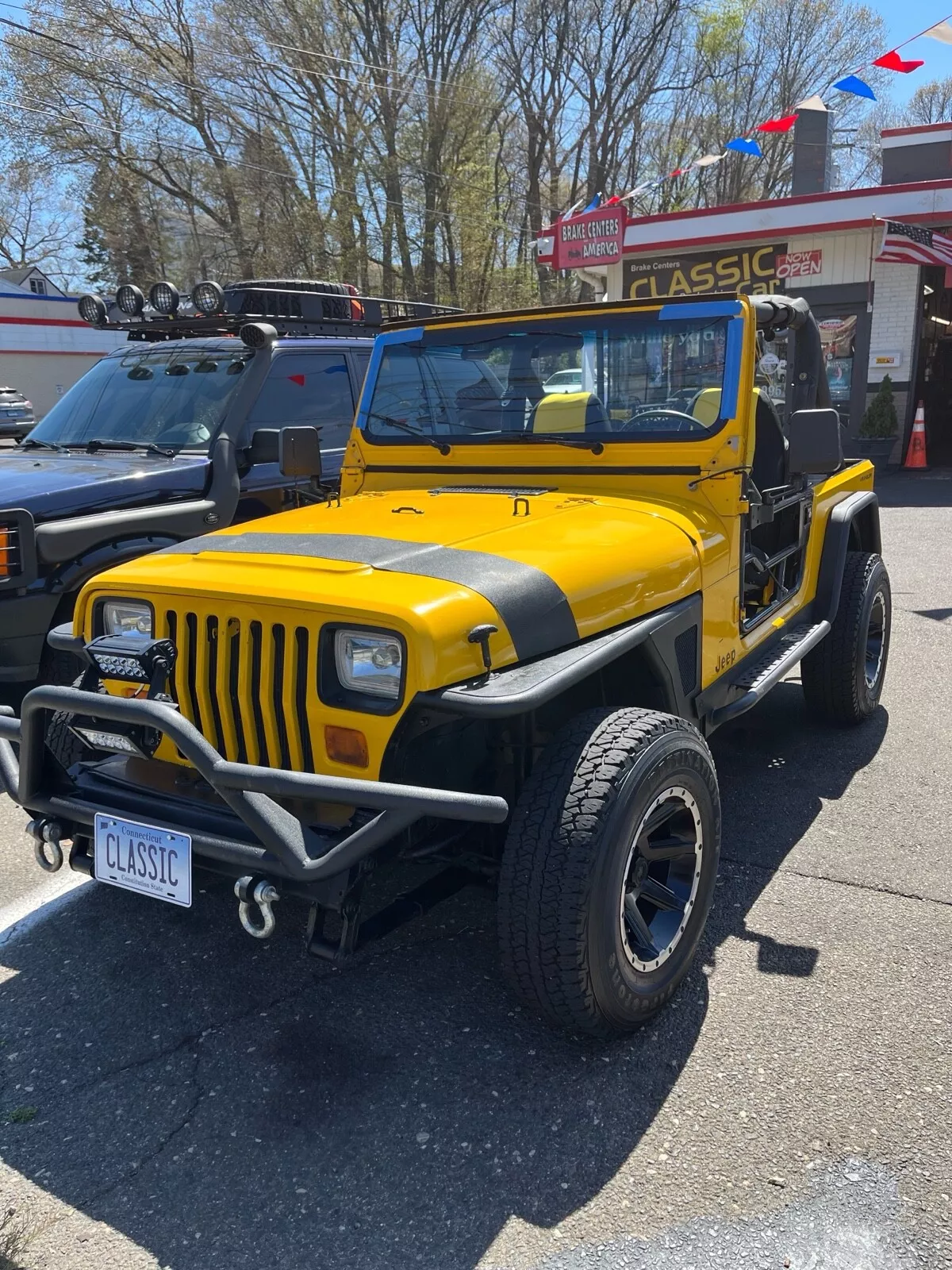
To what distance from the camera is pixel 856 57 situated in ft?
104

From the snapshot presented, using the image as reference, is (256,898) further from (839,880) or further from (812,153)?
(812,153)

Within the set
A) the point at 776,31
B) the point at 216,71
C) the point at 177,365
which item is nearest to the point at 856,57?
the point at 776,31

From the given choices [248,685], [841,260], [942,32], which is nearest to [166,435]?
[248,685]

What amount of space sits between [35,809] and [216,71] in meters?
28.9

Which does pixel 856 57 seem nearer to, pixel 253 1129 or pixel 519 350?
pixel 519 350

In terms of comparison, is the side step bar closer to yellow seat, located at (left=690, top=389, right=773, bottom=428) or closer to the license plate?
yellow seat, located at (left=690, top=389, right=773, bottom=428)

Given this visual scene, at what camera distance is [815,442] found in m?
3.56

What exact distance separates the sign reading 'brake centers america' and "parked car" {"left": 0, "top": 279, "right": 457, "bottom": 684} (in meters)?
10.5

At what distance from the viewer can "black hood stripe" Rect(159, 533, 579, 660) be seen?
2.54m

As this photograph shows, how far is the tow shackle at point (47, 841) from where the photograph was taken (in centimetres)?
268

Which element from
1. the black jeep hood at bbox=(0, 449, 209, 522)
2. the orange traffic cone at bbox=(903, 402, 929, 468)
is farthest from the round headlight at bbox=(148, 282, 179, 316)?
the orange traffic cone at bbox=(903, 402, 929, 468)

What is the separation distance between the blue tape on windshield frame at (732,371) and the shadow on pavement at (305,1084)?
1692 mm

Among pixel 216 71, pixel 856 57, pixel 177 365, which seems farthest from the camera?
pixel 856 57

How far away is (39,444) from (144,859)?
4.33 metres
